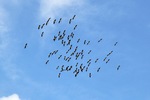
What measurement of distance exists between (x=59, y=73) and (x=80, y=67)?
448 cm

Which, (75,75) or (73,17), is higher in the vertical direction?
(73,17)

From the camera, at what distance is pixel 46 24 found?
67438 mm

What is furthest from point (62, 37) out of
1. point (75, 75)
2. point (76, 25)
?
point (75, 75)

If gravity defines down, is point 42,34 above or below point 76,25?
below

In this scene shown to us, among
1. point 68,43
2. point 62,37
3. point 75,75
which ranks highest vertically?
point 62,37

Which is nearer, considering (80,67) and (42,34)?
(42,34)

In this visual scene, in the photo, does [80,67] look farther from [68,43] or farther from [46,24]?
[46,24]

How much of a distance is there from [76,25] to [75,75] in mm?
10377

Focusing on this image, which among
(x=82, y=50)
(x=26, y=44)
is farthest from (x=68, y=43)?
(x=26, y=44)

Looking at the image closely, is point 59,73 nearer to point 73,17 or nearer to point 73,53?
point 73,53

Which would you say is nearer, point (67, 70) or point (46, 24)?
point (46, 24)

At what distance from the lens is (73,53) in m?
70.0

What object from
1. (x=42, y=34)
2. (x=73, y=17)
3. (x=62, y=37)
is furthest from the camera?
(x=62, y=37)

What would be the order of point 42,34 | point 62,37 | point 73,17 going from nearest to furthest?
point 42,34, point 73,17, point 62,37
